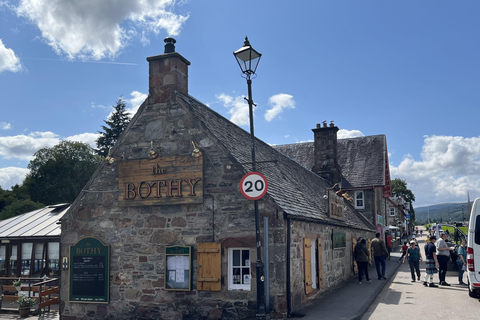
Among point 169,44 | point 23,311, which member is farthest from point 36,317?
point 169,44

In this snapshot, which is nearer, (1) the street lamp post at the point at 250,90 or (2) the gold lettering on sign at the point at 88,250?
Result: (1) the street lamp post at the point at 250,90

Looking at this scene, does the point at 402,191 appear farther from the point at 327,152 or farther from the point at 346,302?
the point at 346,302

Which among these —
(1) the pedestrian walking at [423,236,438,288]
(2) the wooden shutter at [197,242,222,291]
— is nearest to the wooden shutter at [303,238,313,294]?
(2) the wooden shutter at [197,242,222,291]

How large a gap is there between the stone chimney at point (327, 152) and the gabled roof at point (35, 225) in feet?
48.2

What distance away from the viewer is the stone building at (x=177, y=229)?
11070mm

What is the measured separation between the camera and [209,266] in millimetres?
11227

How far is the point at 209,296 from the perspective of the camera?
11.2 m

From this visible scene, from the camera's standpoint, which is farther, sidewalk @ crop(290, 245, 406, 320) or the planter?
the planter

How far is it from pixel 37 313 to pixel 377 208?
2260cm

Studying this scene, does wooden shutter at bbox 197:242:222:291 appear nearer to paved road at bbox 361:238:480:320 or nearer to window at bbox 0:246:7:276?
paved road at bbox 361:238:480:320

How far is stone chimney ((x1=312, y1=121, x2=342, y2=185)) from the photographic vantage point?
27.6 meters

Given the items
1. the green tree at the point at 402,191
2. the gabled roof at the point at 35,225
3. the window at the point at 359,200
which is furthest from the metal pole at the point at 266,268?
the green tree at the point at 402,191

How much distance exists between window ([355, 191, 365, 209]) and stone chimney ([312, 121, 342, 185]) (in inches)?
134

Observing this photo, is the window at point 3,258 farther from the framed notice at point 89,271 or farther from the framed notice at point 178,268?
the framed notice at point 178,268
